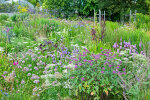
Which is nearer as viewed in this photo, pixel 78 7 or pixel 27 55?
pixel 27 55

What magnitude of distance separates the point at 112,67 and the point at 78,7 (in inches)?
704

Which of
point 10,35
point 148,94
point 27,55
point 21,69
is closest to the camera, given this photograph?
point 148,94

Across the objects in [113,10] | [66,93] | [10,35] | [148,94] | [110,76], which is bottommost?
[66,93]

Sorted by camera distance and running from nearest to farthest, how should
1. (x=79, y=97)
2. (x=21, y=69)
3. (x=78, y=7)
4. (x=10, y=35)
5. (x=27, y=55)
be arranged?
(x=79, y=97) < (x=21, y=69) < (x=27, y=55) < (x=10, y=35) < (x=78, y=7)

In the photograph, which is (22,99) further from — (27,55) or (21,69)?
(27,55)

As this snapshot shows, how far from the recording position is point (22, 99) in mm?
2912

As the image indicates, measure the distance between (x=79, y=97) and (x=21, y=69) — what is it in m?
1.74

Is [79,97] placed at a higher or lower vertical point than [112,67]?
lower

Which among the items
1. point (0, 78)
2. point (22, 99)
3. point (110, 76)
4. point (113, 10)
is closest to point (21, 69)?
point (0, 78)

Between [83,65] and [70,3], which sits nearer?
[83,65]

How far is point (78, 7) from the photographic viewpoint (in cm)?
2012

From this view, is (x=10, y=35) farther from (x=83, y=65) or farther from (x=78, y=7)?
(x=78, y=7)

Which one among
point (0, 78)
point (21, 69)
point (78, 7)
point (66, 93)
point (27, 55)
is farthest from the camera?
point (78, 7)

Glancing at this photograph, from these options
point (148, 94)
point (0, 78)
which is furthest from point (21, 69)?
point (148, 94)
